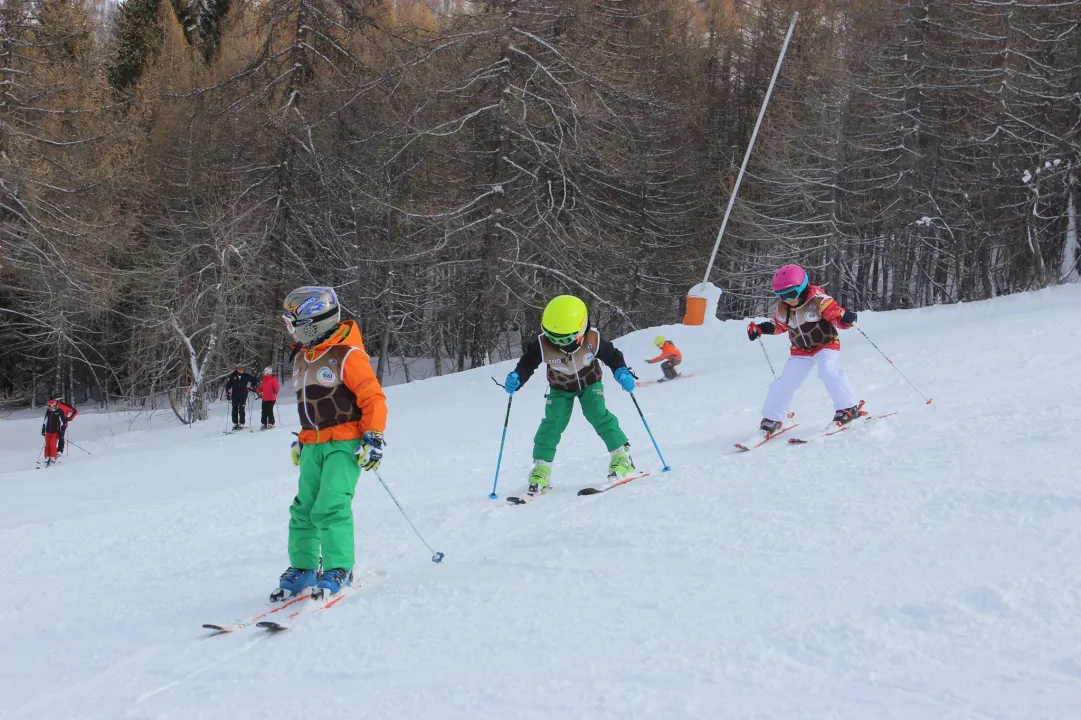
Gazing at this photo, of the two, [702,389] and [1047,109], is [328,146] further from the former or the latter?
[1047,109]

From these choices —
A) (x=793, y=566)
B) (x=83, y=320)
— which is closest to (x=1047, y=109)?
(x=793, y=566)

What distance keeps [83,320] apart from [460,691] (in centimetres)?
2580

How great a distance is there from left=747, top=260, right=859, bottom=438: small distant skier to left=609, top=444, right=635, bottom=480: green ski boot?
157 cm

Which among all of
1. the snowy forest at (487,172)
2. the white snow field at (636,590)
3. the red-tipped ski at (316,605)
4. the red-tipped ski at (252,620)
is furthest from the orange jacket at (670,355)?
the red-tipped ski at (252,620)

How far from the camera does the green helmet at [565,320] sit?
6.26 m

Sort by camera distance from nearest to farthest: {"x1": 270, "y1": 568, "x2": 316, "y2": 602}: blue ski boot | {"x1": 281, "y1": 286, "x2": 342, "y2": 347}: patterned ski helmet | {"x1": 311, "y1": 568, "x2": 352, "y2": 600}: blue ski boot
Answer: {"x1": 311, "y1": 568, "x2": 352, "y2": 600}: blue ski boot < {"x1": 270, "y1": 568, "x2": 316, "y2": 602}: blue ski boot < {"x1": 281, "y1": 286, "x2": 342, "y2": 347}: patterned ski helmet

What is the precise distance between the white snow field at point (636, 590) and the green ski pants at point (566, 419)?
0.40 metres

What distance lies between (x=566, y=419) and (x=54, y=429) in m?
13.4

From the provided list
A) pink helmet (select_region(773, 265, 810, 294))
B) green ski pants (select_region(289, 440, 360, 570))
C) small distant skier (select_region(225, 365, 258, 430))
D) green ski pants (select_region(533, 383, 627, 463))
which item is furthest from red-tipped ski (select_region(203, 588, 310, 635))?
small distant skier (select_region(225, 365, 258, 430))

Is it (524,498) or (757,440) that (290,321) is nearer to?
(524,498)

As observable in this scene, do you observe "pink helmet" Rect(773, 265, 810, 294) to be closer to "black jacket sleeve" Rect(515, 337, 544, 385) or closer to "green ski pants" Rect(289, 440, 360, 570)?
"black jacket sleeve" Rect(515, 337, 544, 385)

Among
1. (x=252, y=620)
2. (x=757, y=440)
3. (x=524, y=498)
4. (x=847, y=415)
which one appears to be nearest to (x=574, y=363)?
(x=524, y=498)

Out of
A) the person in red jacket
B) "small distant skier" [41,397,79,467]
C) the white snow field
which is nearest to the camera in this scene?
the white snow field

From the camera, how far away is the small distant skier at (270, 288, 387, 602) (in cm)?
446
